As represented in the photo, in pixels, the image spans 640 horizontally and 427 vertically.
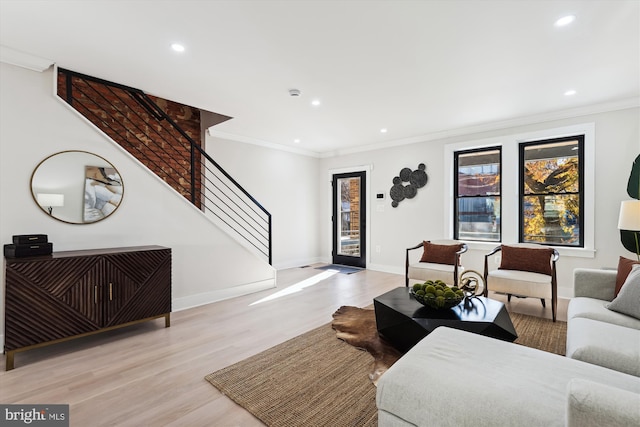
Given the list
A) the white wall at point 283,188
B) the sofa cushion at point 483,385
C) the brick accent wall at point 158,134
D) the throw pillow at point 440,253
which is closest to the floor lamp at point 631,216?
the throw pillow at point 440,253

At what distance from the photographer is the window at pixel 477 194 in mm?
5039

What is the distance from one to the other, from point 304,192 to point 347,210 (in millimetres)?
1042

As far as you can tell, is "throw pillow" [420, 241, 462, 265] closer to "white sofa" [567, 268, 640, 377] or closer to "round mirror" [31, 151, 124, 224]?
"white sofa" [567, 268, 640, 377]

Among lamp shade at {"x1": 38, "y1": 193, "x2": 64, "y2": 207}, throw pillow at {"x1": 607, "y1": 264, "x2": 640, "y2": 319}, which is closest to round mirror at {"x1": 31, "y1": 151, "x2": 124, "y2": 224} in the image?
lamp shade at {"x1": 38, "y1": 193, "x2": 64, "y2": 207}

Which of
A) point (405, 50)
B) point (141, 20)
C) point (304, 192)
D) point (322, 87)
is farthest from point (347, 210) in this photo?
point (141, 20)

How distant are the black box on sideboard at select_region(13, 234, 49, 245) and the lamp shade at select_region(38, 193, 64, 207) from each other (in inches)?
14.0

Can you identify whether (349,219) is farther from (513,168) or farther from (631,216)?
(631,216)

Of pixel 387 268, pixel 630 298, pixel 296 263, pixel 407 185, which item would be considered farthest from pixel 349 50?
pixel 296 263

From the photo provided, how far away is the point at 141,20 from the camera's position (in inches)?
90.6

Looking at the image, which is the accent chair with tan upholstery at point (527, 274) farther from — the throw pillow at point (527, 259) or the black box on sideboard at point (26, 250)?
the black box on sideboard at point (26, 250)

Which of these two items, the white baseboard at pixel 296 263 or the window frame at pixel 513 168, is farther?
the white baseboard at pixel 296 263

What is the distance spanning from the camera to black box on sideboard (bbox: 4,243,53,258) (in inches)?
101

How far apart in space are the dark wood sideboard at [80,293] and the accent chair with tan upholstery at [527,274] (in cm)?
379

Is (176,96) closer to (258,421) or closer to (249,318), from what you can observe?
(249,318)
